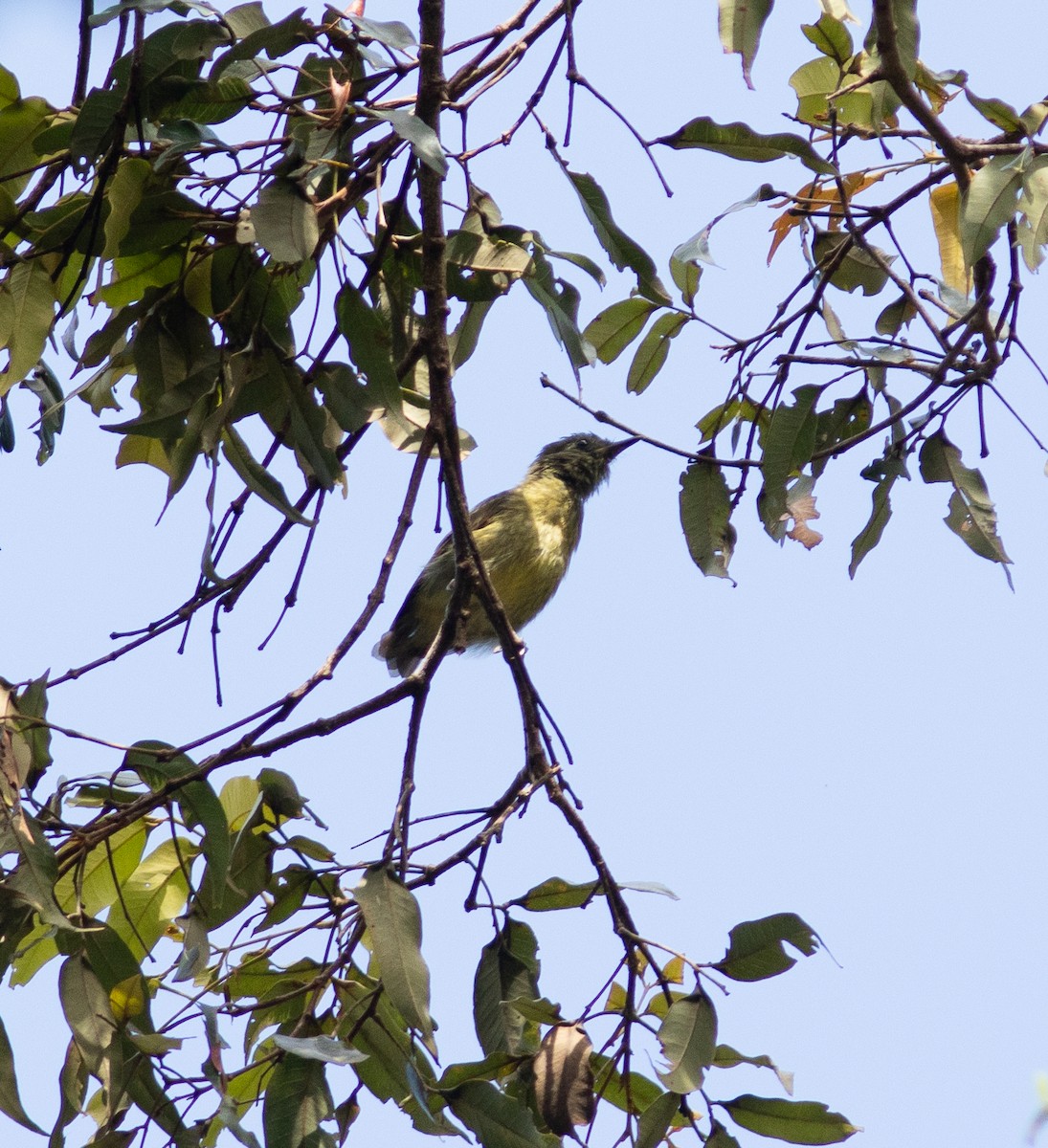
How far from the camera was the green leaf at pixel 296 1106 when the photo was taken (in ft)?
6.11

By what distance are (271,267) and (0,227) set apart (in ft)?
1.36

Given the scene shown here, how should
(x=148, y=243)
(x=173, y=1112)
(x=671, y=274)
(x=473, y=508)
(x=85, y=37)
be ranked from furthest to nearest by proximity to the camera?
(x=473, y=508) → (x=671, y=274) → (x=85, y=37) → (x=148, y=243) → (x=173, y=1112)

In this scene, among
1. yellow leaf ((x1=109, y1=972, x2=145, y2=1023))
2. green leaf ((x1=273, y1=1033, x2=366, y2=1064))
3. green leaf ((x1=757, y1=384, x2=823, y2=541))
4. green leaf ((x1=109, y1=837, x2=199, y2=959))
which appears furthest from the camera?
green leaf ((x1=757, y1=384, x2=823, y2=541))

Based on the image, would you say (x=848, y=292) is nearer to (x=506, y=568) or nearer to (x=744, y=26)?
(x=744, y=26)

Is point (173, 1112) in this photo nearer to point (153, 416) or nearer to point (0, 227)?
point (153, 416)

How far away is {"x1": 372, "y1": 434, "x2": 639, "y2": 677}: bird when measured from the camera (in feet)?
Result: 17.9

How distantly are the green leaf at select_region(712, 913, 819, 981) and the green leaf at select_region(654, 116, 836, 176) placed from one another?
1.15 m

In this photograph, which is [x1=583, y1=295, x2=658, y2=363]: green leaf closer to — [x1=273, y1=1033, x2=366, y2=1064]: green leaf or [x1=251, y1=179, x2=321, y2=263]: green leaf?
[x1=251, y1=179, x2=321, y2=263]: green leaf

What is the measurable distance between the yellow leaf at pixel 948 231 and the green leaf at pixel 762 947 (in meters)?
1.37

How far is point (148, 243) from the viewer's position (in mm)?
2086

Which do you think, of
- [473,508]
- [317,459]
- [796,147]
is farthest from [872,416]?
[473,508]

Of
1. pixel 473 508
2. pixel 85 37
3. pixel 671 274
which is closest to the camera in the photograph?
pixel 85 37

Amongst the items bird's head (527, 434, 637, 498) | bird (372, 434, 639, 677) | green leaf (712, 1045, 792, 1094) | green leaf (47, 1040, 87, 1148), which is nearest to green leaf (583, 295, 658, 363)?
green leaf (712, 1045, 792, 1094)

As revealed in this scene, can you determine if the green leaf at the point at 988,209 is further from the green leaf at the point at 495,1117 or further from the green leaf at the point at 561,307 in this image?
the green leaf at the point at 495,1117
